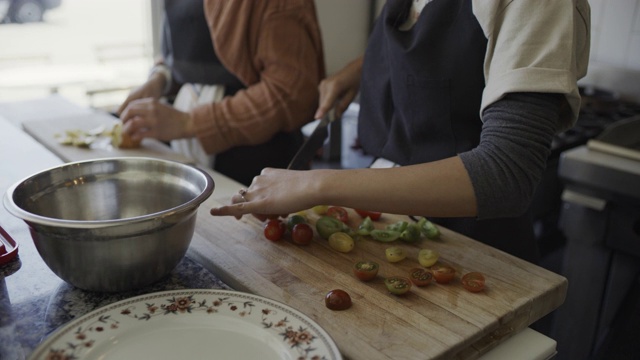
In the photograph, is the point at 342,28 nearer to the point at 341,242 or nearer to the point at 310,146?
the point at 310,146

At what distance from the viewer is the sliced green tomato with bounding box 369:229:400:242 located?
0.90m

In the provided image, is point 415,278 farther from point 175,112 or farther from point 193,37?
point 193,37

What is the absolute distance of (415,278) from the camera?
0.78 m

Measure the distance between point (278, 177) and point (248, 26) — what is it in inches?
22.6

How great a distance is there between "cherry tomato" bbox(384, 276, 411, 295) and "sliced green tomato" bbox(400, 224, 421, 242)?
134mm

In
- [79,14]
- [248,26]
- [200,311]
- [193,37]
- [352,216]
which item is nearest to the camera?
[200,311]

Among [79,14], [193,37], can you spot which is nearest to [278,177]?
[193,37]

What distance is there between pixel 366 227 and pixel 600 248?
0.77 metres

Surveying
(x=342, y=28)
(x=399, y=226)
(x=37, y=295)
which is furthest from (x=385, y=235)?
(x=342, y=28)

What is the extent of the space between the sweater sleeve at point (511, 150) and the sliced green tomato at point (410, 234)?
14cm

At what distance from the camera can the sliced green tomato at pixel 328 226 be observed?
2.97ft

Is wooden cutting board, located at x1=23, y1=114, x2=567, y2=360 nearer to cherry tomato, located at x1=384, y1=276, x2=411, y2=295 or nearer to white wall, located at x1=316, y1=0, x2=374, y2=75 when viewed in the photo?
cherry tomato, located at x1=384, y1=276, x2=411, y2=295

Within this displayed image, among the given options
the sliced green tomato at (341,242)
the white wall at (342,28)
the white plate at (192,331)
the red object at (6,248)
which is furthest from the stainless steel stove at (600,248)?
the white wall at (342,28)

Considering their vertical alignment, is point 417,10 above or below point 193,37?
above
